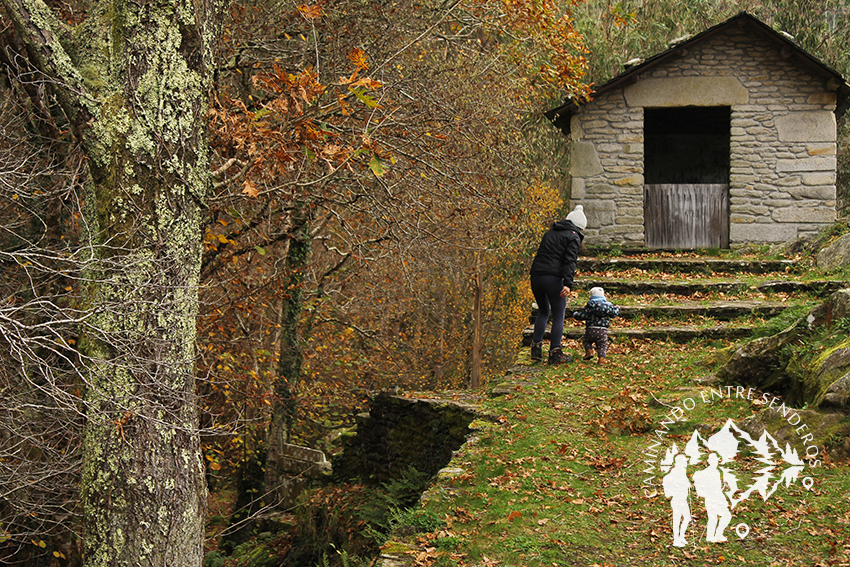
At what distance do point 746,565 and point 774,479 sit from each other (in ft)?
3.81

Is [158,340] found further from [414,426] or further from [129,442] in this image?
[414,426]

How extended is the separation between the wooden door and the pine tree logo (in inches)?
382

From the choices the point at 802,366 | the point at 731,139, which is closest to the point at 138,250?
the point at 802,366

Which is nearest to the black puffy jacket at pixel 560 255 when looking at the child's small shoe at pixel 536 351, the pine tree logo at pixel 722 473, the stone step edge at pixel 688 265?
the child's small shoe at pixel 536 351

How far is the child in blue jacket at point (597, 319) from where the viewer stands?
874cm

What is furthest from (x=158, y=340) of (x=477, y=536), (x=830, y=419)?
(x=830, y=419)

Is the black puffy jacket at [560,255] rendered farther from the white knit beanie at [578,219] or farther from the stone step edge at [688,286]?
the stone step edge at [688,286]

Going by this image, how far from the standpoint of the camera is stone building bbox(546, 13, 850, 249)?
1377cm

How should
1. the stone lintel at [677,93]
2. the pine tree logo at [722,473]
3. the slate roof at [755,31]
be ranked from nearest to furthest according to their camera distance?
the pine tree logo at [722,473], the slate roof at [755,31], the stone lintel at [677,93]

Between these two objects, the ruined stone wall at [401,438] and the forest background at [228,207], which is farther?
the ruined stone wall at [401,438]

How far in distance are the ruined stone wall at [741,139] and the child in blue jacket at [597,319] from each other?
217 inches

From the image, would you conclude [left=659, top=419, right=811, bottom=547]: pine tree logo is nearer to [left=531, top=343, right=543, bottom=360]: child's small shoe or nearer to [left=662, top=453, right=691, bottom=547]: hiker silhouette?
[left=662, top=453, right=691, bottom=547]: hiker silhouette

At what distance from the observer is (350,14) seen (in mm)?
8680

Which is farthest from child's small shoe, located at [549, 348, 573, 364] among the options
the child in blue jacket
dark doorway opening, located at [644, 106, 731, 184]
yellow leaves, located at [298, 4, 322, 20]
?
dark doorway opening, located at [644, 106, 731, 184]
